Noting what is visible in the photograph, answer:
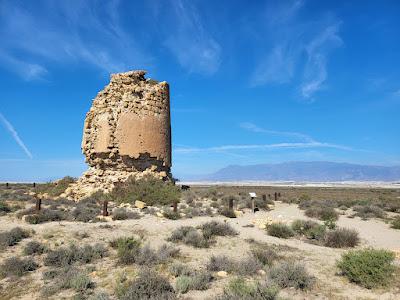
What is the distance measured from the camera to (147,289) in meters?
5.87

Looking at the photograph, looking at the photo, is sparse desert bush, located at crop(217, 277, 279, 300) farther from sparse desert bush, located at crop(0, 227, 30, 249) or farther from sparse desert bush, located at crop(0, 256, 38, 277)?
sparse desert bush, located at crop(0, 227, 30, 249)

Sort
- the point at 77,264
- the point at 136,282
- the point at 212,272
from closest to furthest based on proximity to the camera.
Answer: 1. the point at 136,282
2. the point at 212,272
3. the point at 77,264

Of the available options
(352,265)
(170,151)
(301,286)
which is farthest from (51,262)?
(170,151)

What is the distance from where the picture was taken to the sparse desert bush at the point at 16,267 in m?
7.10

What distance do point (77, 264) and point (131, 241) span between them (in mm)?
1559

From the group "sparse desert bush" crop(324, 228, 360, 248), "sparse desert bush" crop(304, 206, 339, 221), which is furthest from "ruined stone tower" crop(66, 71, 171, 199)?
"sparse desert bush" crop(324, 228, 360, 248)

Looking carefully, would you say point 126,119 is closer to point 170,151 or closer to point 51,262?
point 170,151

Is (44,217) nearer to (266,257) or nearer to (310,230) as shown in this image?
(266,257)

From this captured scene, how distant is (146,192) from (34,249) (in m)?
11.3

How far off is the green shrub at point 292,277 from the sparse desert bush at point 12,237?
6.94m

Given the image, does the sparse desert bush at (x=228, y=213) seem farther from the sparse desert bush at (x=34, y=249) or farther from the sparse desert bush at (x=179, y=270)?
the sparse desert bush at (x=34, y=249)

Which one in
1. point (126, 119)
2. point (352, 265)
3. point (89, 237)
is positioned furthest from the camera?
point (126, 119)

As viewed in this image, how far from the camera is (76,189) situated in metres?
22.5

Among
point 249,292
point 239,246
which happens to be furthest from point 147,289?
point 239,246
